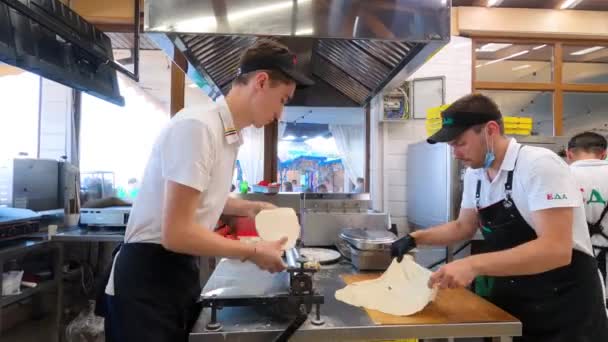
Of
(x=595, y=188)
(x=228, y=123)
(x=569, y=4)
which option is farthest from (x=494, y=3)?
(x=228, y=123)

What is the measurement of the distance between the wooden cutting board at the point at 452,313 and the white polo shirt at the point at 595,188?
134 cm

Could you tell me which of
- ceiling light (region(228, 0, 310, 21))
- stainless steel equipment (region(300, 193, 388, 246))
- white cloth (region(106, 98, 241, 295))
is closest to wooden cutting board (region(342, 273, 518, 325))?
white cloth (region(106, 98, 241, 295))

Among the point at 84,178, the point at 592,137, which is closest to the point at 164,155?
the point at 592,137

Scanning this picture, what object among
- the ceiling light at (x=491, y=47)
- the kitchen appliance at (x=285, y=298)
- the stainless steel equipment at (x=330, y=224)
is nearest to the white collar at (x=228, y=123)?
the kitchen appliance at (x=285, y=298)

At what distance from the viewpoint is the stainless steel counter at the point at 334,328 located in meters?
0.89

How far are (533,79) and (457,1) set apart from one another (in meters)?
1.09

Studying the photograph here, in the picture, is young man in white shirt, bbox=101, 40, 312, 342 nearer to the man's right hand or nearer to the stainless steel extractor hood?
the man's right hand

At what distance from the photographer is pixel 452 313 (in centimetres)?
105

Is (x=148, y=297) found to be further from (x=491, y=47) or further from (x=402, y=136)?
(x=491, y=47)

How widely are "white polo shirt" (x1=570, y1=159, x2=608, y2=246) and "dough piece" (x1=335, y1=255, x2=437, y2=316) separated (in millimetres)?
1412

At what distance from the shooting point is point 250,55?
1.02 m

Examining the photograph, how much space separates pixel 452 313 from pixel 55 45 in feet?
7.11

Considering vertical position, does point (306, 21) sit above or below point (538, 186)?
above

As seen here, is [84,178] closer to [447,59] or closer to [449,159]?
[449,159]
